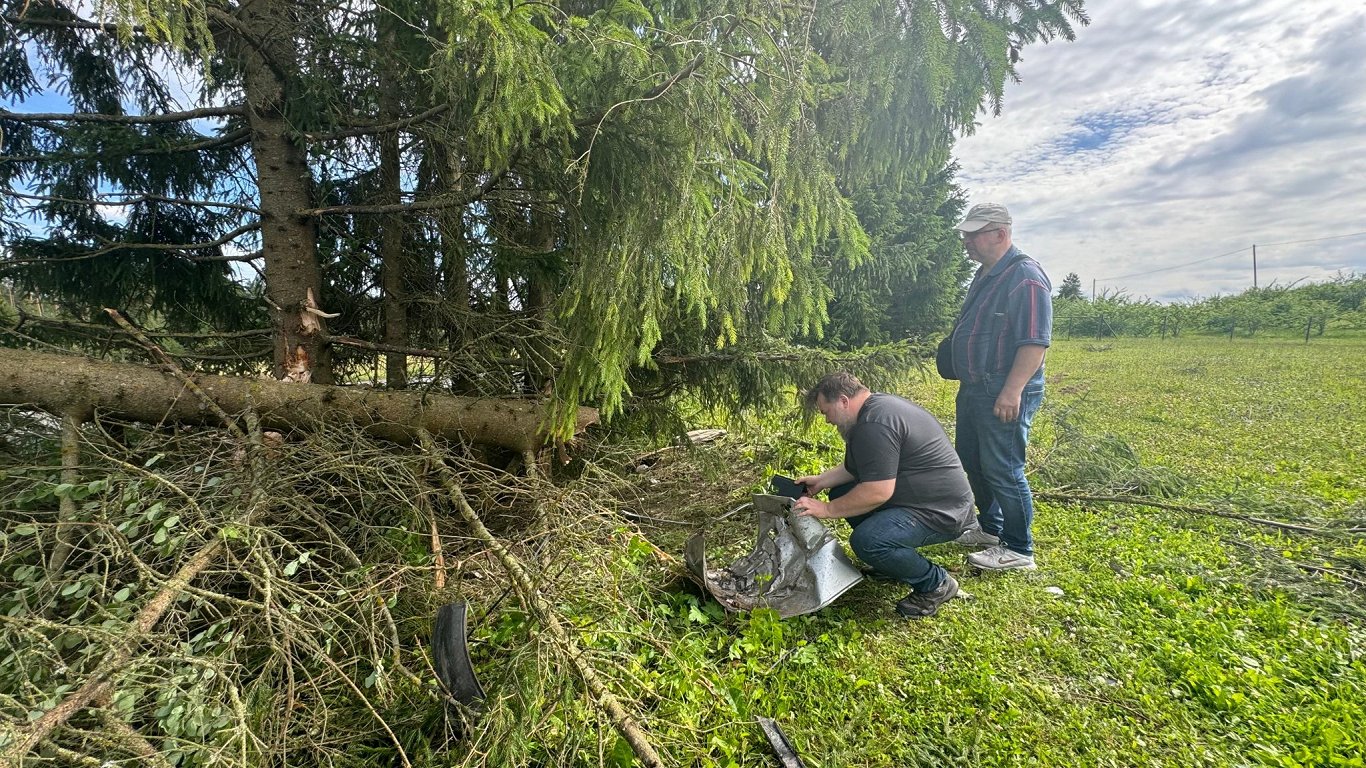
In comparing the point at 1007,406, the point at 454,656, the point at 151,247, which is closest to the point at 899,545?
the point at 1007,406

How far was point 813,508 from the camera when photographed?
262cm

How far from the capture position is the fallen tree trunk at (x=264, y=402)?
228 cm

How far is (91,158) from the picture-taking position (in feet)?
9.25

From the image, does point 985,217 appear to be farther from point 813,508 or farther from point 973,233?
point 813,508

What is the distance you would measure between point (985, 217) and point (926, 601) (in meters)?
2.11

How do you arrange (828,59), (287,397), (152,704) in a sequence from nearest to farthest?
(152,704) → (287,397) → (828,59)

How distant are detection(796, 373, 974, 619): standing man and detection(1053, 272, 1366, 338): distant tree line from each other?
2243cm

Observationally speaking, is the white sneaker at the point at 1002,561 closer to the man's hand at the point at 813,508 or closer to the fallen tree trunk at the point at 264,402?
the man's hand at the point at 813,508

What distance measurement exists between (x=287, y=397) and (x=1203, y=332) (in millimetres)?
28614

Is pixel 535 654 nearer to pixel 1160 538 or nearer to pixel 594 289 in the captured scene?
pixel 594 289

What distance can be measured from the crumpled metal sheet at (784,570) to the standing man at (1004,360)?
1020mm

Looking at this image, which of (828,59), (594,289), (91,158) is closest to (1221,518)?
(828,59)

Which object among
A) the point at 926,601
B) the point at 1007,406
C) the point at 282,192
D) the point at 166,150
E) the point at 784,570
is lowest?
the point at 926,601

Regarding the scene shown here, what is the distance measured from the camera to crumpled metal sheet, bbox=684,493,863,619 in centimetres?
259
